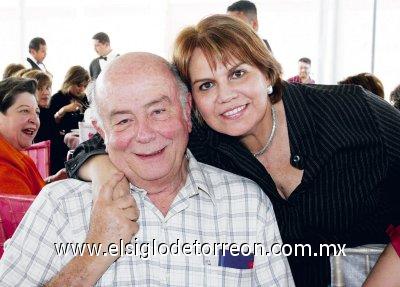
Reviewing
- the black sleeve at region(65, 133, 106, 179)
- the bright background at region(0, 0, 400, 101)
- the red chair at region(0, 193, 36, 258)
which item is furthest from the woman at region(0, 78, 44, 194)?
→ the bright background at region(0, 0, 400, 101)

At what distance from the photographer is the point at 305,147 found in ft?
5.66

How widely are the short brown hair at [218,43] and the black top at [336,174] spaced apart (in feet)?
0.88

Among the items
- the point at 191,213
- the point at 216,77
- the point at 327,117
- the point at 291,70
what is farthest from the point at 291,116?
the point at 291,70

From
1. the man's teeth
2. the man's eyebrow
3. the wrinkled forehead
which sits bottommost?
the man's teeth

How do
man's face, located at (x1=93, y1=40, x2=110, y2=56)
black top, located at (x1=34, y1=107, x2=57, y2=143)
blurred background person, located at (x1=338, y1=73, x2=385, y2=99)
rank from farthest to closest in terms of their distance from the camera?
man's face, located at (x1=93, y1=40, x2=110, y2=56) < black top, located at (x1=34, y1=107, x2=57, y2=143) < blurred background person, located at (x1=338, y1=73, x2=385, y2=99)

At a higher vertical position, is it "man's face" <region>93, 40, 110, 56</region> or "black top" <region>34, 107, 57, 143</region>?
"man's face" <region>93, 40, 110, 56</region>

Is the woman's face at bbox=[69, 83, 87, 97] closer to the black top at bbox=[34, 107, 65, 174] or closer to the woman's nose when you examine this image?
the black top at bbox=[34, 107, 65, 174]

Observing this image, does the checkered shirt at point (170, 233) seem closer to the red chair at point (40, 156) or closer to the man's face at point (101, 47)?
the red chair at point (40, 156)

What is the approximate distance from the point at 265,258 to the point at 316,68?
303 inches

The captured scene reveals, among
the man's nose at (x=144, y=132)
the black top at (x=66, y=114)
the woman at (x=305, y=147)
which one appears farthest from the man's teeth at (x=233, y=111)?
the black top at (x=66, y=114)

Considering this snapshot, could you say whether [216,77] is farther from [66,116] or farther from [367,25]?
[367,25]

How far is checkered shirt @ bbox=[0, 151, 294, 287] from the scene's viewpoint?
1.52m

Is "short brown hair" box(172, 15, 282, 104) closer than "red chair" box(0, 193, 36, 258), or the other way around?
"short brown hair" box(172, 15, 282, 104)

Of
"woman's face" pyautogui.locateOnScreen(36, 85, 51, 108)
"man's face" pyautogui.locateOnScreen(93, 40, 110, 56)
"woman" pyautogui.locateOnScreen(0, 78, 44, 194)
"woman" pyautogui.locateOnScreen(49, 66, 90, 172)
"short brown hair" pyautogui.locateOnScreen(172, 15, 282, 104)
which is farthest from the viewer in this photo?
"man's face" pyautogui.locateOnScreen(93, 40, 110, 56)
